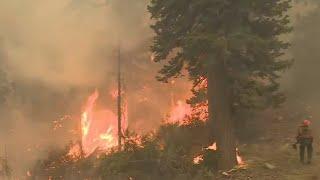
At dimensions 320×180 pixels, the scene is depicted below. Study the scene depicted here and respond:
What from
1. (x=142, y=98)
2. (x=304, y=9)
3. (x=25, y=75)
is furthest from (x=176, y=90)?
(x=25, y=75)

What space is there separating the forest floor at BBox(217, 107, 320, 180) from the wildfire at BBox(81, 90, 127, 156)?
1398cm

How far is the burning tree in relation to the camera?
13.4 metres

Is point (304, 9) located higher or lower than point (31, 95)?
higher

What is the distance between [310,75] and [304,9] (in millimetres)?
4210

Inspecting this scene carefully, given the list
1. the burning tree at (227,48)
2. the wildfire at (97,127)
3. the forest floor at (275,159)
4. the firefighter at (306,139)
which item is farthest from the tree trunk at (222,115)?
the wildfire at (97,127)

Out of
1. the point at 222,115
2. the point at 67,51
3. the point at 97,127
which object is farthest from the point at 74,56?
the point at 222,115

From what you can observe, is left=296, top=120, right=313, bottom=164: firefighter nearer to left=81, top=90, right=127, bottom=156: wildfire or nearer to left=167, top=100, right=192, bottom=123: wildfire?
left=167, top=100, right=192, bottom=123: wildfire

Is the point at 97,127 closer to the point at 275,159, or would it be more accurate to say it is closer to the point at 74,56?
the point at 74,56

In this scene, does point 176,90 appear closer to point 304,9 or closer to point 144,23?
point 144,23

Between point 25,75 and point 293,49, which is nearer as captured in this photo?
point 293,49

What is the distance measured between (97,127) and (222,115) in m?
20.2

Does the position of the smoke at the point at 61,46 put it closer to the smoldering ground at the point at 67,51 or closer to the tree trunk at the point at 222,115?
the smoldering ground at the point at 67,51

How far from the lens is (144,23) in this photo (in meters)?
34.2

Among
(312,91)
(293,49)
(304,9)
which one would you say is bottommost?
(312,91)
